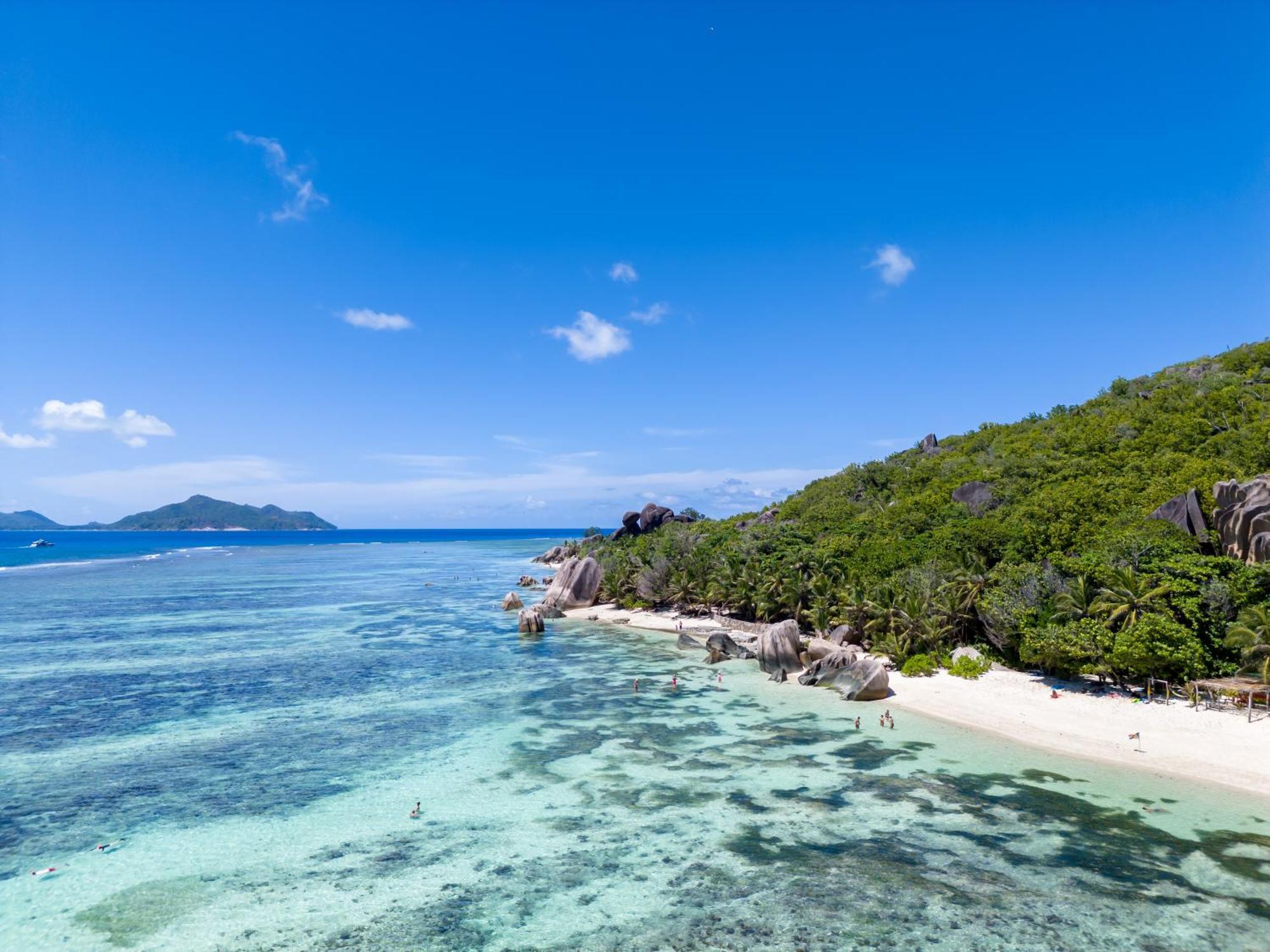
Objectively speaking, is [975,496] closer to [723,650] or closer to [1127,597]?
[723,650]

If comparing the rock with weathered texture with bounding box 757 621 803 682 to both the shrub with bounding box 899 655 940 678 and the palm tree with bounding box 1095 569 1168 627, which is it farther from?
the palm tree with bounding box 1095 569 1168 627

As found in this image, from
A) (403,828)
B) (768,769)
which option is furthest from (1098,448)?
(403,828)

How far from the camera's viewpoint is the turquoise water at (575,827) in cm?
1775

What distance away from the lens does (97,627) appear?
215 feet

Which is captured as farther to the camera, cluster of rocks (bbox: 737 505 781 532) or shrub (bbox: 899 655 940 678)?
cluster of rocks (bbox: 737 505 781 532)

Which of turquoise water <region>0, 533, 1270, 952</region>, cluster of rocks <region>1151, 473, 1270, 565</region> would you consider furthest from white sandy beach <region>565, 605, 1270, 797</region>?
cluster of rocks <region>1151, 473, 1270, 565</region>

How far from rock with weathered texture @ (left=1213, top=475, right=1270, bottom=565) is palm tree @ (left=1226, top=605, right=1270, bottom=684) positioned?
194 inches

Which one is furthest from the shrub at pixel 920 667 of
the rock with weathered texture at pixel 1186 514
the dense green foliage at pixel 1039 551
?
the rock with weathered texture at pixel 1186 514

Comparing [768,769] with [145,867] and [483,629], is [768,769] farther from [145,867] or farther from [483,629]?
[483,629]

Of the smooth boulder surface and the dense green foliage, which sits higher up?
the dense green foliage

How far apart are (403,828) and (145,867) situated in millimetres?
7492

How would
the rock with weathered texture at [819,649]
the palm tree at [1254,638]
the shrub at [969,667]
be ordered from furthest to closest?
the rock with weathered texture at [819,649] → the shrub at [969,667] → the palm tree at [1254,638]

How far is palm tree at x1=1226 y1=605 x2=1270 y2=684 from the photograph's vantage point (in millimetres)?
29344

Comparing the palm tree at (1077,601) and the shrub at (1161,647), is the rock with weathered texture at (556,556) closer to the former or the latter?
the palm tree at (1077,601)
